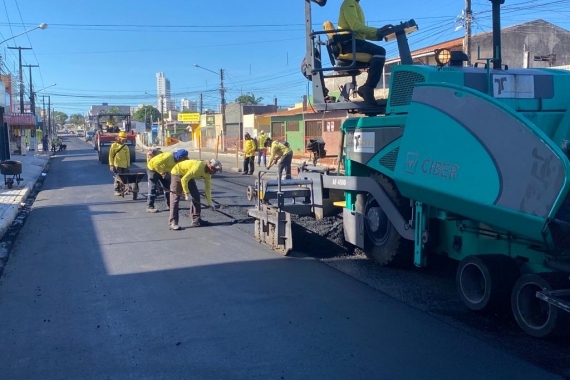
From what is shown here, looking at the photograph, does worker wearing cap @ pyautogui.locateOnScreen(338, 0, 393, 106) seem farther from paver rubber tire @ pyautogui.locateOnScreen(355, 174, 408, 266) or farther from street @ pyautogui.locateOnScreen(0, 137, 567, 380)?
street @ pyautogui.locateOnScreen(0, 137, 567, 380)

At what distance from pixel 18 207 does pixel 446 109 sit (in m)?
12.4

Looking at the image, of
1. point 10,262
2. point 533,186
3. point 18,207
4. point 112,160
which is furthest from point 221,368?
point 112,160

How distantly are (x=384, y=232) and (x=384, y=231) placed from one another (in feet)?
0.04

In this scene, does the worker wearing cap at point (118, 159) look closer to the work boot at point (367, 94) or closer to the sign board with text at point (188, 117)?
the work boot at point (367, 94)

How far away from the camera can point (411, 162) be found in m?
6.18

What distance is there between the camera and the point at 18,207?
14.7m

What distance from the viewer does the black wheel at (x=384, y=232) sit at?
714 centimetres

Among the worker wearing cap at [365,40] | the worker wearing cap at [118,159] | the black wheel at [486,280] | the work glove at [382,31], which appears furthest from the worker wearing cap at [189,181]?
the worker wearing cap at [118,159]

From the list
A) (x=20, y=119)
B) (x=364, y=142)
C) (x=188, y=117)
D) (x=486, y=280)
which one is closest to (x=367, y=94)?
(x=364, y=142)

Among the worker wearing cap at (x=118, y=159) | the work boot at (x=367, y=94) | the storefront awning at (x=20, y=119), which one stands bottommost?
the worker wearing cap at (x=118, y=159)

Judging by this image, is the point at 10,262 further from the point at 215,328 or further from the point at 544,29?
the point at 544,29

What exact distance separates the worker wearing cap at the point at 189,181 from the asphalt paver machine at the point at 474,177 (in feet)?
11.8

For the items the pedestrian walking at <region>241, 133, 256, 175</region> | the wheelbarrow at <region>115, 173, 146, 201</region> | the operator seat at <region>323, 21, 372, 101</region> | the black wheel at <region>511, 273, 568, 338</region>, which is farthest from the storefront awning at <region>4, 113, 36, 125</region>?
the black wheel at <region>511, 273, 568, 338</region>

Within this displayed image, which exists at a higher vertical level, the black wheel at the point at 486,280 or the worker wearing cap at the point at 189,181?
→ the worker wearing cap at the point at 189,181
